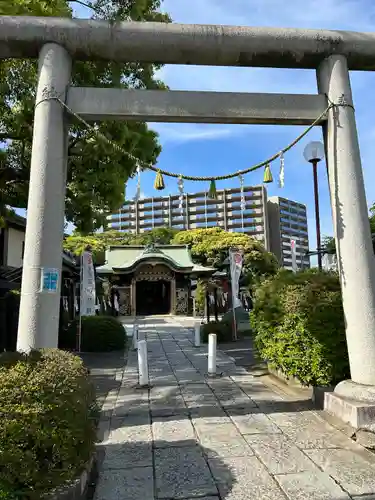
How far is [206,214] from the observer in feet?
267

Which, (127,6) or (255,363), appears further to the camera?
(255,363)

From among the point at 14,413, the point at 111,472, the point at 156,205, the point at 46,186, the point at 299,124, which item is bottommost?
the point at 111,472

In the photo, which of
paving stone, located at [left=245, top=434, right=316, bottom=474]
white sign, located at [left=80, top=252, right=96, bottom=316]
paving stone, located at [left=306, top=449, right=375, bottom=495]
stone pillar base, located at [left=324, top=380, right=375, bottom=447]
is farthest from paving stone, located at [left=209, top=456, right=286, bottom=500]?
white sign, located at [left=80, top=252, right=96, bottom=316]

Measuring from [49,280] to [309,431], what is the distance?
3609mm

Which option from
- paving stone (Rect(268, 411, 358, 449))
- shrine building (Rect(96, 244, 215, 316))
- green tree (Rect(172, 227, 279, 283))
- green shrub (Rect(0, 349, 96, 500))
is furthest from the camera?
green tree (Rect(172, 227, 279, 283))

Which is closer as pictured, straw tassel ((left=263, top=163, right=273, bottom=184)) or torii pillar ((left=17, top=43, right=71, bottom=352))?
torii pillar ((left=17, top=43, right=71, bottom=352))

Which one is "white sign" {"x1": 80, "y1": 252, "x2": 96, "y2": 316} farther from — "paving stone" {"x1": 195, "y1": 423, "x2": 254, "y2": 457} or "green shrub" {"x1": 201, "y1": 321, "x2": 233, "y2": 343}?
"paving stone" {"x1": 195, "y1": 423, "x2": 254, "y2": 457}

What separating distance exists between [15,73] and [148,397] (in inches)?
281

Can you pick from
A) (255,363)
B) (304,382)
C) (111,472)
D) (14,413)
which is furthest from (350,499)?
(255,363)

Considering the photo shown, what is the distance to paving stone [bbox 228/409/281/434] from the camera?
4.79 m

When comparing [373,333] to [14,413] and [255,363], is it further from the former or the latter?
[255,363]

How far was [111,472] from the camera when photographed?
374 centimetres

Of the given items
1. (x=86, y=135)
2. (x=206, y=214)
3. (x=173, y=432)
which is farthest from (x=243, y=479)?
(x=206, y=214)

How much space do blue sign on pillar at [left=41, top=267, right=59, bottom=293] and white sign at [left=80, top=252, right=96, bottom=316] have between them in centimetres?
630
